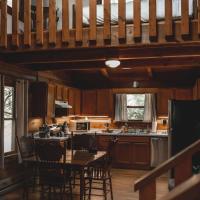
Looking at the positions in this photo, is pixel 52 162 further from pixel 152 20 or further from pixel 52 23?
pixel 152 20

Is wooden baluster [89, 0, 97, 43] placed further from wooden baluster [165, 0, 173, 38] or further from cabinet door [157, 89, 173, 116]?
cabinet door [157, 89, 173, 116]

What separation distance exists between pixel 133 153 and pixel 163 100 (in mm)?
1742

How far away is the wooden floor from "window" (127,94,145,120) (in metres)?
1.78

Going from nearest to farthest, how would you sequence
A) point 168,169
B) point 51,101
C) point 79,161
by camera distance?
point 168,169
point 79,161
point 51,101

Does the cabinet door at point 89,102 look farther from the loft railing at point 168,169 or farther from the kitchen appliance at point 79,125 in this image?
the loft railing at point 168,169

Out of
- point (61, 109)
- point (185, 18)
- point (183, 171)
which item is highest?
point (185, 18)

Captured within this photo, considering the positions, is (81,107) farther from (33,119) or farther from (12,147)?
(12,147)

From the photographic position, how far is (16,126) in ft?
21.6

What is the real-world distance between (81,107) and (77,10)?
5.45 metres

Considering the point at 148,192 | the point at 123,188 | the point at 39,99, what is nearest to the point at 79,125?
the point at 39,99

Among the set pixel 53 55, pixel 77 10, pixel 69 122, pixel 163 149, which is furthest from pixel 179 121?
pixel 69 122

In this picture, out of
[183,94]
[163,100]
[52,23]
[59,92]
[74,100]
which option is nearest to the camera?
[52,23]

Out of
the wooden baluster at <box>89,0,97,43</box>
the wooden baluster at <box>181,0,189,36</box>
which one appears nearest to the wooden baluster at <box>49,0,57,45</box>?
the wooden baluster at <box>89,0,97,43</box>

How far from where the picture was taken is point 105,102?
9.36 metres
